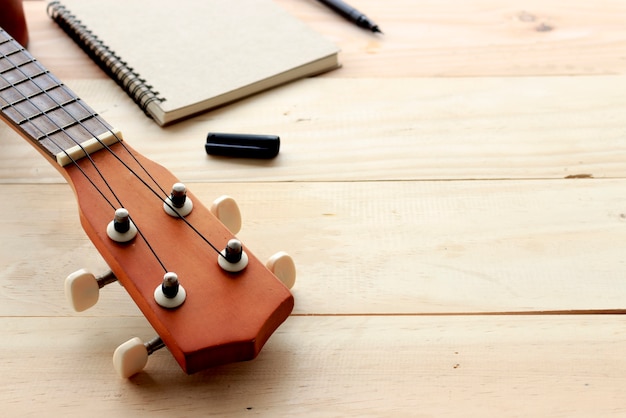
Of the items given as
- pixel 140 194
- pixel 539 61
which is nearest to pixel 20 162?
pixel 140 194

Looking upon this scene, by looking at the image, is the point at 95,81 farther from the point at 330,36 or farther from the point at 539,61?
the point at 539,61

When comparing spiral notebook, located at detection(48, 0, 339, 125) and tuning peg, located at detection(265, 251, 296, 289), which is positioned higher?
spiral notebook, located at detection(48, 0, 339, 125)

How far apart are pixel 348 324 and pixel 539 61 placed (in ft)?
1.63

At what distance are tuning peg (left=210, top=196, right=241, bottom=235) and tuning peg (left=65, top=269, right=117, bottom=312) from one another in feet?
0.37

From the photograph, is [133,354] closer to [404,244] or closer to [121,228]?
[121,228]

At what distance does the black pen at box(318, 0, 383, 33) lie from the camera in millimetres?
1061

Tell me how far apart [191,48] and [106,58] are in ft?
0.33

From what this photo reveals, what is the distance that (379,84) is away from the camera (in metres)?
0.97

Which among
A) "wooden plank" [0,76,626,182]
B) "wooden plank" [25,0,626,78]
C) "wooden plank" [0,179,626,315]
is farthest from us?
"wooden plank" [25,0,626,78]

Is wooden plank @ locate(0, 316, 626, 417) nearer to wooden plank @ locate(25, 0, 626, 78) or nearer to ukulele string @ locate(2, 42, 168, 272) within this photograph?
ukulele string @ locate(2, 42, 168, 272)

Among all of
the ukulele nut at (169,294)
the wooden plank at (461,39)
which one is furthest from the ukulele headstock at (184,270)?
the wooden plank at (461,39)

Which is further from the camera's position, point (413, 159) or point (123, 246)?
point (413, 159)

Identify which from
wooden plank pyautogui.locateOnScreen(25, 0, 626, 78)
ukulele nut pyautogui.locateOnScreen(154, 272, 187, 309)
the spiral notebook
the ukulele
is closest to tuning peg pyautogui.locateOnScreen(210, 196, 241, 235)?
the ukulele

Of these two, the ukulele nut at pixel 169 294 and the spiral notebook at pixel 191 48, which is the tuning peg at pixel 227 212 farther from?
the spiral notebook at pixel 191 48
